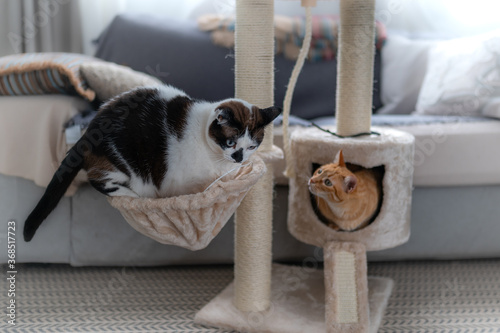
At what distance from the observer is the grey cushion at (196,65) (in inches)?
84.3

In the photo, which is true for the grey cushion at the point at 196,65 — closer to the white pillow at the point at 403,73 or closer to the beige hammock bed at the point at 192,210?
the white pillow at the point at 403,73

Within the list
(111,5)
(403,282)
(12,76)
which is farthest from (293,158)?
(111,5)

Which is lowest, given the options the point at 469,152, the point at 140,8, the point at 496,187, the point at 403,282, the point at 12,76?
the point at 403,282

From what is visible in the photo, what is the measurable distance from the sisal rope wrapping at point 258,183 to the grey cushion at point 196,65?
796 millimetres

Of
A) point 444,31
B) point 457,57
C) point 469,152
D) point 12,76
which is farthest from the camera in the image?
point 444,31

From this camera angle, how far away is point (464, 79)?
186 centimetres

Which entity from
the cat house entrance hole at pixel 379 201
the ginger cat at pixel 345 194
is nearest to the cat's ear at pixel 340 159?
the ginger cat at pixel 345 194

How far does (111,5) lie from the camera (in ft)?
8.39

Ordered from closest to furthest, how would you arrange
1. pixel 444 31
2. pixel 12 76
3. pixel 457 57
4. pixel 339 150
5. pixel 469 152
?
1. pixel 339 150
2. pixel 12 76
3. pixel 469 152
4. pixel 457 57
5. pixel 444 31

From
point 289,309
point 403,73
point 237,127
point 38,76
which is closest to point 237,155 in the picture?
point 237,127

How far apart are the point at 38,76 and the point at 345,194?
984mm

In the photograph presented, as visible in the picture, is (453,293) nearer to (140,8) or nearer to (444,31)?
(444,31)

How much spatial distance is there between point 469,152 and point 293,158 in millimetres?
610

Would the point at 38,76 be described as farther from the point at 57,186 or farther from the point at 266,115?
the point at 266,115
